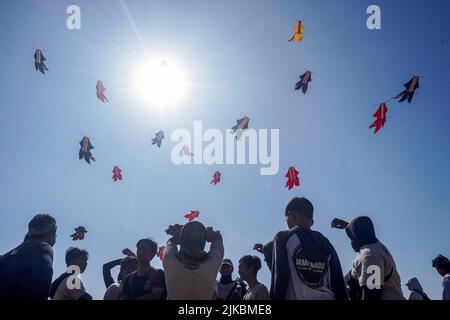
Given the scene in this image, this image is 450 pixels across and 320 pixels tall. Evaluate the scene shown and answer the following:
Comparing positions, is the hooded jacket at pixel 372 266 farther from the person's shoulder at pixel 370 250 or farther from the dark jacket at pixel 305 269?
the dark jacket at pixel 305 269

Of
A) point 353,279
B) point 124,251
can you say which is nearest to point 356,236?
point 353,279

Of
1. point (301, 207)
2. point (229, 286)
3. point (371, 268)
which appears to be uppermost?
point (301, 207)

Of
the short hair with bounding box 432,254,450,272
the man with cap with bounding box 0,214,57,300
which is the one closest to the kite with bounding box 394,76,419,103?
the short hair with bounding box 432,254,450,272

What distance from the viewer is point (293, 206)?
3.80 m

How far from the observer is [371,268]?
380cm

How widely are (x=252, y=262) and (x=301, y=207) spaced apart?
1857mm

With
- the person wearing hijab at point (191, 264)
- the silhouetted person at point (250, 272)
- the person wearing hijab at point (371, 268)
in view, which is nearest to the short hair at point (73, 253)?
the person wearing hijab at point (191, 264)

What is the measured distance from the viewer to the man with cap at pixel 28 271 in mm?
3670

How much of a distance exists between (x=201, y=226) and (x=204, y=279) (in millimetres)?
530

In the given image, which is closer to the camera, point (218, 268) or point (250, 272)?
point (218, 268)

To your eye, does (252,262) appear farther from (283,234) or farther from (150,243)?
(283,234)

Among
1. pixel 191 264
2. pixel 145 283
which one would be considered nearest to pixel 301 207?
pixel 191 264
